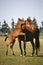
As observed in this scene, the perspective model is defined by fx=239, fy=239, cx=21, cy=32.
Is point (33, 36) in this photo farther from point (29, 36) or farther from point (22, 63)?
point (22, 63)

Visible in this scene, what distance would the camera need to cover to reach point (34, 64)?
29.8 ft

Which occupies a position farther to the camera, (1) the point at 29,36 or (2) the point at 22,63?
(1) the point at 29,36

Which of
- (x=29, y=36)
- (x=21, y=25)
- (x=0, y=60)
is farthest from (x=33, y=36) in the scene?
(x=0, y=60)

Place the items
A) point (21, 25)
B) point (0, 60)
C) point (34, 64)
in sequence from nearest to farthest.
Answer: point (34, 64) < point (0, 60) < point (21, 25)

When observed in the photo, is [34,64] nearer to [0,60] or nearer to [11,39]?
[0,60]

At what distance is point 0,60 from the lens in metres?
9.96

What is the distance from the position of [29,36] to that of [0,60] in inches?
99.0

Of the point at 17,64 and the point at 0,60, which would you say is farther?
the point at 0,60

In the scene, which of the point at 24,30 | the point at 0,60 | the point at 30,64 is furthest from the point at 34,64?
the point at 24,30

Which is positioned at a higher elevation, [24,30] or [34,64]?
[24,30]

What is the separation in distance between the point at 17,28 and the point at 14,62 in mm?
2583

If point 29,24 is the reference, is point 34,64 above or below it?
below

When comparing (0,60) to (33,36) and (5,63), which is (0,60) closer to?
(5,63)

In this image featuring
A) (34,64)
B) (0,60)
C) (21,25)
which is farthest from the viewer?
(21,25)
